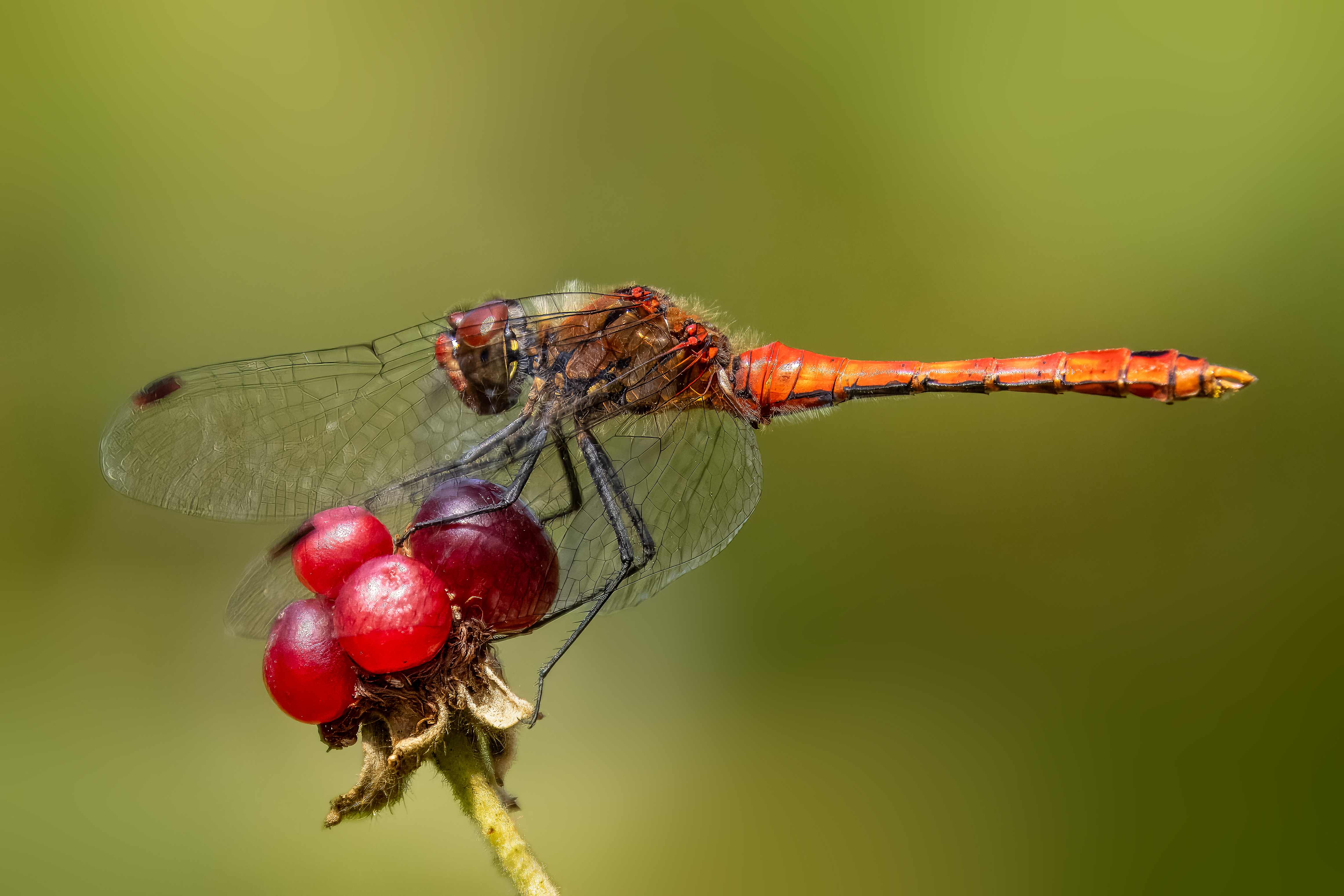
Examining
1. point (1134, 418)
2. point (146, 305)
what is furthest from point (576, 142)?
point (1134, 418)

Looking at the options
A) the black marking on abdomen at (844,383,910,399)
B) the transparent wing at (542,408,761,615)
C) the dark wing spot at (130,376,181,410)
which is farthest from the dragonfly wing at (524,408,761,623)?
the dark wing spot at (130,376,181,410)

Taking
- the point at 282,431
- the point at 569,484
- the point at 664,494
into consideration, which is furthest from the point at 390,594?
the point at 664,494

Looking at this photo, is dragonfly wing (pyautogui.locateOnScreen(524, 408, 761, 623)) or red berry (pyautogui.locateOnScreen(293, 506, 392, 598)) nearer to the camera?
red berry (pyautogui.locateOnScreen(293, 506, 392, 598))

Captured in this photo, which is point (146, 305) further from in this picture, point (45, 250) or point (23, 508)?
point (23, 508)

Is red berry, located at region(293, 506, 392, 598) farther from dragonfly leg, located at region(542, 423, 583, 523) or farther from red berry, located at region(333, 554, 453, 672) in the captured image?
dragonfly leg, located at region(542, 423, 583, 523)

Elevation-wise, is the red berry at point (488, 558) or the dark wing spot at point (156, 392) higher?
the dark wing spot at point (156, 392)

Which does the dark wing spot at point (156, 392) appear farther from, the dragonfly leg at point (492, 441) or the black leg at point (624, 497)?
the black leg at point (624, 497)

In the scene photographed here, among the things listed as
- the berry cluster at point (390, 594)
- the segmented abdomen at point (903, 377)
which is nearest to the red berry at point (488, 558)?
the berry cluster at point (390, 594)
